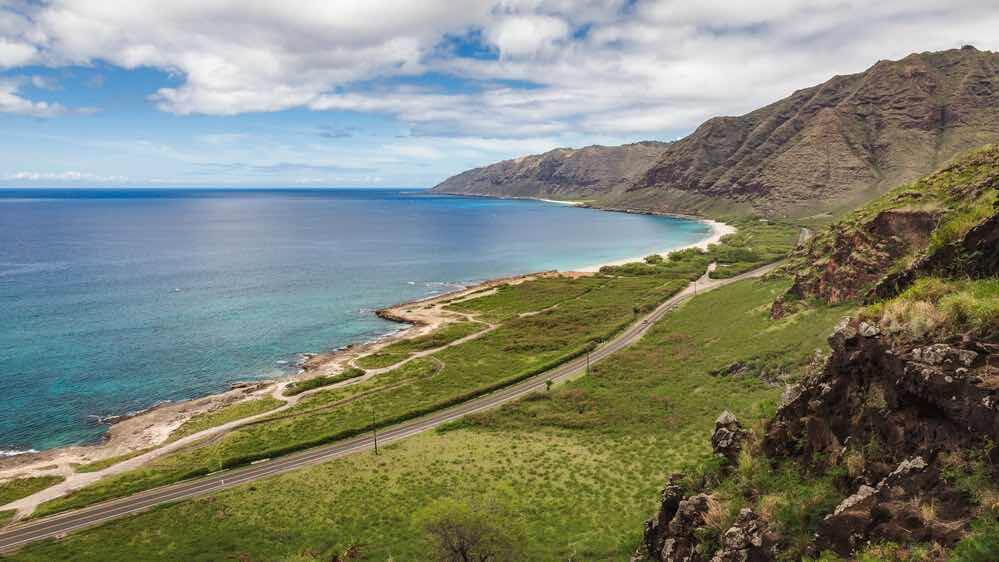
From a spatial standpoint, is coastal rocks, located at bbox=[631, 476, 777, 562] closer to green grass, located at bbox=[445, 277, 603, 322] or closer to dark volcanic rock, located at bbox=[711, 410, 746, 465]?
dark volcanic rock, located at bbox=[711, 410, 746, 465]

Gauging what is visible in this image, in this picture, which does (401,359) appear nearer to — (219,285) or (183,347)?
(183,347)

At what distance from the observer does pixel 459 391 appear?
8144cm

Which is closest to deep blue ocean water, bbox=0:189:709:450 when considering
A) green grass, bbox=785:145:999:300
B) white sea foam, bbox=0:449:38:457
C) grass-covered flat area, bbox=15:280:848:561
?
white sea foam, bbox=0:449:38:457

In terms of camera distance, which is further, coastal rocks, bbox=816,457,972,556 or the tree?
the tree

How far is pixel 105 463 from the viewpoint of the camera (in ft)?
205

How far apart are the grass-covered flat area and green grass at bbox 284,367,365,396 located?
2898 centimetres

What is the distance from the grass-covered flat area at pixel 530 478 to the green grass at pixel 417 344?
34836 mm

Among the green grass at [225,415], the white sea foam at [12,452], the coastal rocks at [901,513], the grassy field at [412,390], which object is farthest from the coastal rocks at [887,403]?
the white sea foam at [12,452]

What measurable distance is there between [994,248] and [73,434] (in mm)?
98096

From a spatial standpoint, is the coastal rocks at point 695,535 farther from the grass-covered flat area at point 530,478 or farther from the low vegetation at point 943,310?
the low vegetation at point 943,310

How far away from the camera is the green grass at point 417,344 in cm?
9831

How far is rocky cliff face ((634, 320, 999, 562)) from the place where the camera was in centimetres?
1605

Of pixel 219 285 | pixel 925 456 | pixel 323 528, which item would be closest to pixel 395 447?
pixel 323 528

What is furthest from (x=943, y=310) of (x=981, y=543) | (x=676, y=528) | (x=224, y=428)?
(x=224, y=428)
